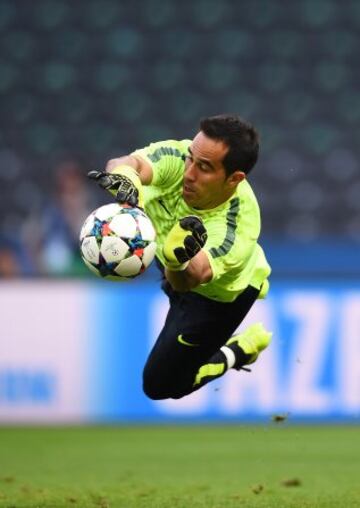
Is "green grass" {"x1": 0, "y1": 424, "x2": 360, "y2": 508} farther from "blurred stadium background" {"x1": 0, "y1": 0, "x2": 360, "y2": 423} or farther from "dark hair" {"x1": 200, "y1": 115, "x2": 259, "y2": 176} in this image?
"dark hair" {"x1": 200, "y1": 115, "x2": 259, "y2": 176}

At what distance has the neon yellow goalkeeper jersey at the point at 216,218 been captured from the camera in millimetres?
5828

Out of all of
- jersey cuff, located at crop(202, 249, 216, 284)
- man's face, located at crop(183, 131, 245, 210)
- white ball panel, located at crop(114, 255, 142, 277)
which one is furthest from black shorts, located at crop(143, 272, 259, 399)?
white ball panel, located at crop(114, 255, 142, 277)

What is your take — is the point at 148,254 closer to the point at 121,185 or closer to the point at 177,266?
the point at 177,266

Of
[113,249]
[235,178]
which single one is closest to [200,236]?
[113,249]

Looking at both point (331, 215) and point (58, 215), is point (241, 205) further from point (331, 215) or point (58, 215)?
point (331, 215)

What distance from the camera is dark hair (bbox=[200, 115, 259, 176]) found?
6.04m

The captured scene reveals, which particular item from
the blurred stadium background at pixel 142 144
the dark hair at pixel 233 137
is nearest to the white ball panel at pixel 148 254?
the dark hair at pixel 233 137

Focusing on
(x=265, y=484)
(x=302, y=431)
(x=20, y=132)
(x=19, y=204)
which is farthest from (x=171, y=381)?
(x=20, y=132)

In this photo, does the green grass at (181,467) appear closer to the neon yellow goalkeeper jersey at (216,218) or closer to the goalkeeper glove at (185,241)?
the neon yellow goalkeeper jersey at (216,218)

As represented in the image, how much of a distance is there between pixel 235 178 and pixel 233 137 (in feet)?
0.73

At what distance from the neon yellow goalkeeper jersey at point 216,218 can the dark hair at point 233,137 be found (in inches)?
9.4

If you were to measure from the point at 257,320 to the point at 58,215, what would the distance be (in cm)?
302

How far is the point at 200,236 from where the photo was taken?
17.7ft

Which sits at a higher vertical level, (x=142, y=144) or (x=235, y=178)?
(x=142, y=144)
